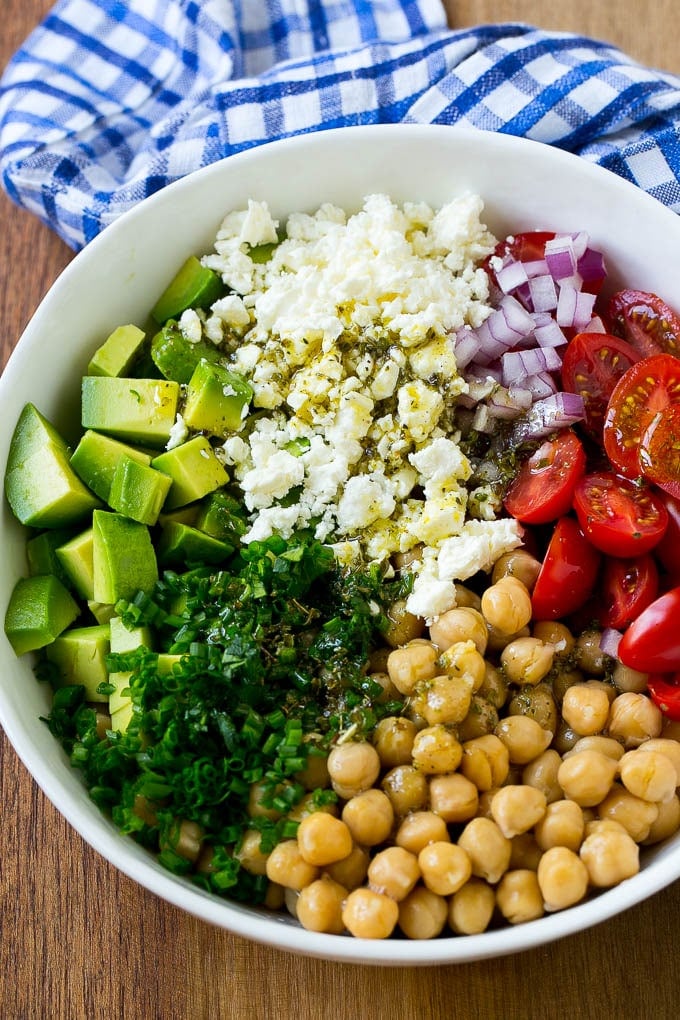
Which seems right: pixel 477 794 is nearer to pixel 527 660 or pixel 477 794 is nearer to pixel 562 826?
pixel 562 826

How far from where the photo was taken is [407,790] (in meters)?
2.09

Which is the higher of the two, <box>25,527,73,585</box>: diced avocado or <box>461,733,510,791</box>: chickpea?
<box>25,527,73,585</box>: diced avocado

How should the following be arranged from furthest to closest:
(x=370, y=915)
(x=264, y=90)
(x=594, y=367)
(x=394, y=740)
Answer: (x=264, y=90)
(x=594, y=367)
(x=394, y=740)
(x=370, y=915)

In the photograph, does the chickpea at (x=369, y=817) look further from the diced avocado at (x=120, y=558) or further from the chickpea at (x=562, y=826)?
the diced avocado at (x=120, y=558)

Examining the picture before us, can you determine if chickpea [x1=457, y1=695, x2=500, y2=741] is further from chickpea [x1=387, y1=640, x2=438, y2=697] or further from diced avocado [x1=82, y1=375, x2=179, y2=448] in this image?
diced avocado [x1=82, y1=375, x2=179, y2=448]

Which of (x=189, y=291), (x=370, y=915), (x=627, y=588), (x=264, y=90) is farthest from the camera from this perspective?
(x=264, y=90)

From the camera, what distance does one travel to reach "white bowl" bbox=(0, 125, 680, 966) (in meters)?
2.45

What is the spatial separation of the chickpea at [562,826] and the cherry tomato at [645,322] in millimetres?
1226

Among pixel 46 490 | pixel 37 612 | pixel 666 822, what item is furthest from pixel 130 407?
pixel 666 822

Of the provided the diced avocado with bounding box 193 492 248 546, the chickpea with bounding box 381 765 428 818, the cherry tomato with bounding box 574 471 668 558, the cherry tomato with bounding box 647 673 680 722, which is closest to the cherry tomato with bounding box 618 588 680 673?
the cherry tomato with bounding box 647 673 680 722

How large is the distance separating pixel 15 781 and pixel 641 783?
1.63 metres

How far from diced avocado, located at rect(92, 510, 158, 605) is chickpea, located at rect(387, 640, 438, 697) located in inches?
24.8

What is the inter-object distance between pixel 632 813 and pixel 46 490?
1.55 meters

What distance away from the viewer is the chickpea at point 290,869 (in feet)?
6.57
